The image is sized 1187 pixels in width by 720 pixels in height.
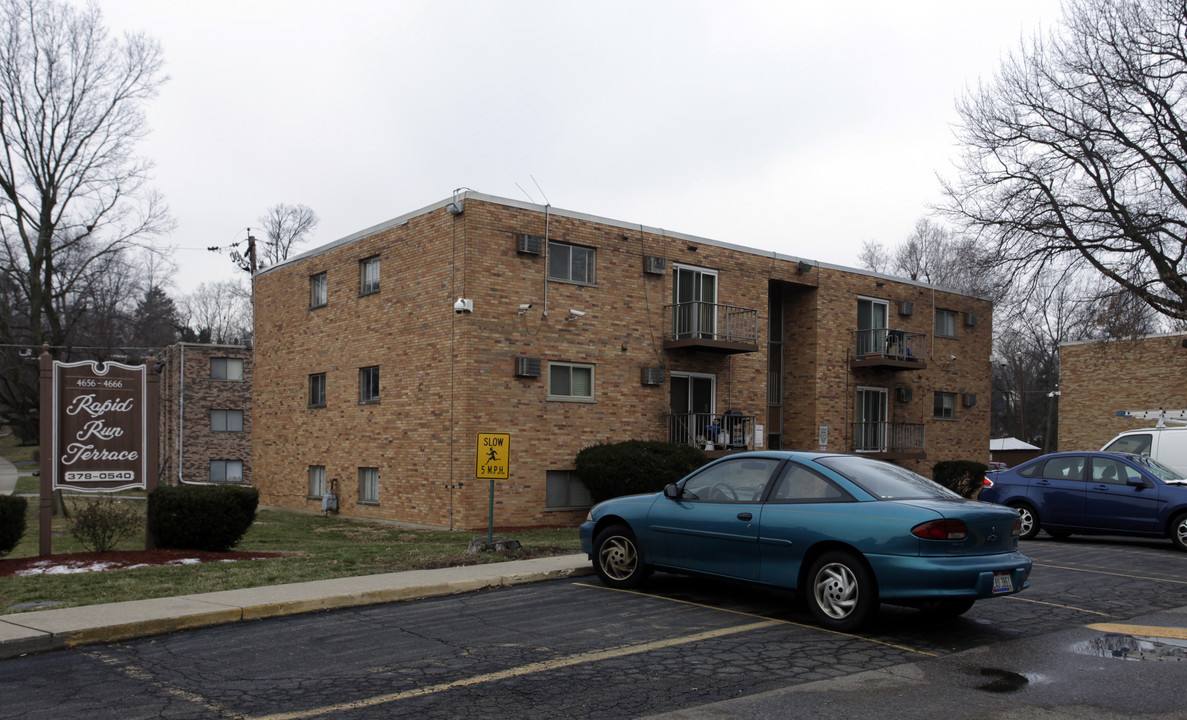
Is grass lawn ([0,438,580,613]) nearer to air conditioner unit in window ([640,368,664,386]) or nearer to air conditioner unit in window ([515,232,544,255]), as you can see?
air conditioner unit in window ([640,368,664,386])

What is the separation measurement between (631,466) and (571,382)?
262cm

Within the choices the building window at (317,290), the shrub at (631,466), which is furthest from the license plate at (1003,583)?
the building window at (317,290)

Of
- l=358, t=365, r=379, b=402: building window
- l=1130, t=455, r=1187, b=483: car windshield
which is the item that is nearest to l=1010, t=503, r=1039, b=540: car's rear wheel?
l=1130, t=455, r=1187, b=483: car windshield

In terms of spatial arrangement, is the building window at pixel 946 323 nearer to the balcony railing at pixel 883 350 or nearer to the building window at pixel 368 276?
the balcony railing at pixel 883 350

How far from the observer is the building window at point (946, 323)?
3015 centimetres

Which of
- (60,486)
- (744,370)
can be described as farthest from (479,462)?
(744,370)

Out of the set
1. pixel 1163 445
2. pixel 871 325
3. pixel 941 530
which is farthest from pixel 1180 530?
pixel 871 325

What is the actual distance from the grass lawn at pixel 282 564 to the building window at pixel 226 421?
2126 cm

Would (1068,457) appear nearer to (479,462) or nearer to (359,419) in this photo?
(479,462)

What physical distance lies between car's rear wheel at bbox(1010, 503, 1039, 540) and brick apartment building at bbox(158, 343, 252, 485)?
103 ft

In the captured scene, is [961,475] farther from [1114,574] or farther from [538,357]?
[1114,574]

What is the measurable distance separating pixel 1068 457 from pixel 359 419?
1524 centimetres

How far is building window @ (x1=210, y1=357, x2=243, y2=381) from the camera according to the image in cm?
3938

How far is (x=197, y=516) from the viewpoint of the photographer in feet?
41.5
